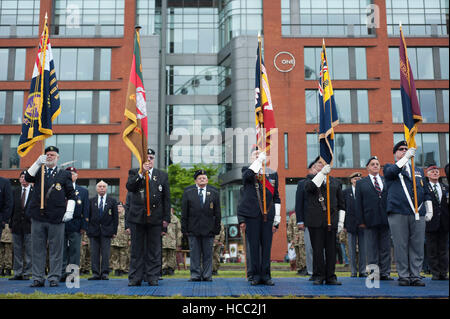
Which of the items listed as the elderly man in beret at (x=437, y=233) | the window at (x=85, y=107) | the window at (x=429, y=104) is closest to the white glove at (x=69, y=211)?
the elderly man in beret at (x=437, y=233)

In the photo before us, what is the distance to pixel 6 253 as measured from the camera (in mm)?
13516

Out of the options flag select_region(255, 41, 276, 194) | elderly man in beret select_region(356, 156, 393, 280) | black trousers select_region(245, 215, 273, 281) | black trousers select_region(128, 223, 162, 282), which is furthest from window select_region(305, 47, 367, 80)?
black trousers select_region(128, 223, 162, 282)

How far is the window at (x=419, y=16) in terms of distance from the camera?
142ft

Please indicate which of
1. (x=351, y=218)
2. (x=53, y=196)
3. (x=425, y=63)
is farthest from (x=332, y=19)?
(x=53, y=196)

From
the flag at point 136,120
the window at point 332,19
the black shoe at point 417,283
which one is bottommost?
the black shoe at point 417,283

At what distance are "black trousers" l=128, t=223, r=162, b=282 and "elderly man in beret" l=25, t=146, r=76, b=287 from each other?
3.96 ft

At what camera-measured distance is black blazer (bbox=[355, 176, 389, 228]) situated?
10.1 metres

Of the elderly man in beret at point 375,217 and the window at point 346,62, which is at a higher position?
the window at point 346,62

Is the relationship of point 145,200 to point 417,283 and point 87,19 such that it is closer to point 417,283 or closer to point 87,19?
point 417,283

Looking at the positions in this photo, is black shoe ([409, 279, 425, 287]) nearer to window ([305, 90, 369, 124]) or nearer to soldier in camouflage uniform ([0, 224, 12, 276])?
soldier in camouflage uniform ([0, 224, 12, 276])

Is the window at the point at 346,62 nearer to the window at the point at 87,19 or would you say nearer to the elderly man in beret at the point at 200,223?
the window at the point at 87,19

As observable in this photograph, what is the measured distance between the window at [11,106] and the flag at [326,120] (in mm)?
38950

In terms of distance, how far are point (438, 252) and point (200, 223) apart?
4.86m

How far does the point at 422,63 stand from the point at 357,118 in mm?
7665
